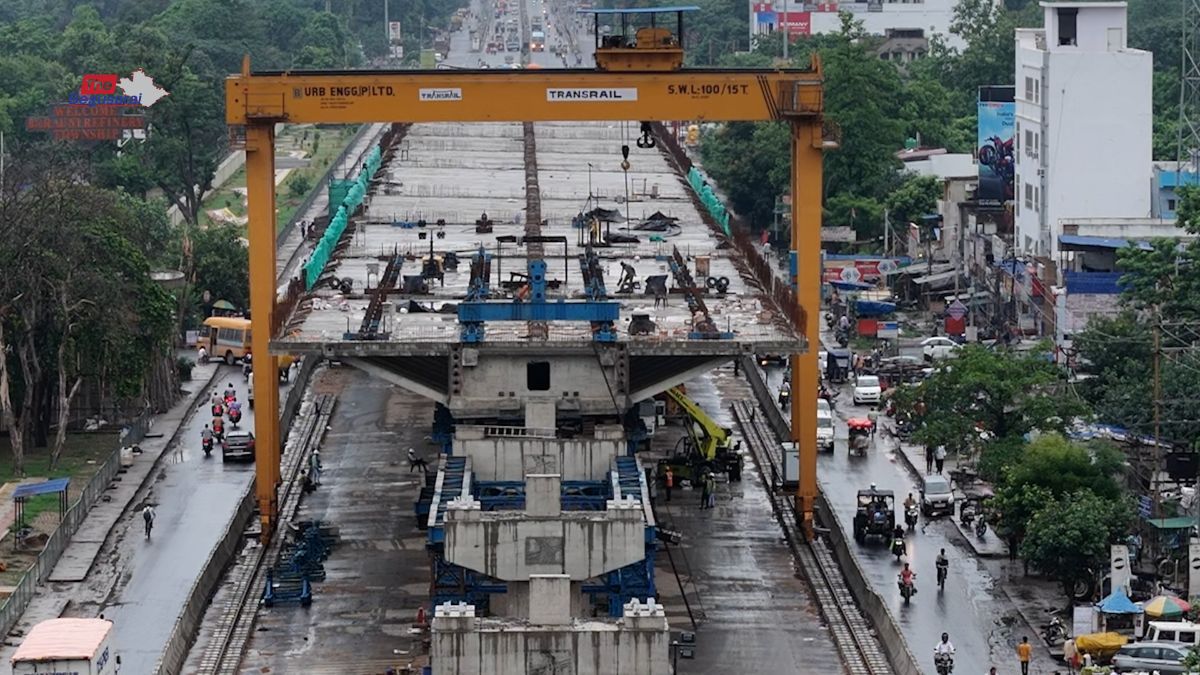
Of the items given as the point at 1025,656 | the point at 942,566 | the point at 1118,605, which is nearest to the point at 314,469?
the point at 942,566

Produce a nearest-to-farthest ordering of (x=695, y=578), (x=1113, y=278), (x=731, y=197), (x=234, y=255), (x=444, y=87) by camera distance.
Result: (x=695, y=578) < (x=444, y=87) < (x=1113, y=278) < (x=234, y=255) < (x=731, y=197)

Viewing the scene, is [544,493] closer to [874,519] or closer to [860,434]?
[874,519]

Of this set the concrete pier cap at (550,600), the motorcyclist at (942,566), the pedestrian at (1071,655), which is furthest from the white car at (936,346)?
the concrete pier cap at (550,600)

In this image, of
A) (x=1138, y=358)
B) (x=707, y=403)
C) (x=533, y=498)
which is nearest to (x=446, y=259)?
(x=707, y=403)

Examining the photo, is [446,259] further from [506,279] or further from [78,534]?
[78,534]

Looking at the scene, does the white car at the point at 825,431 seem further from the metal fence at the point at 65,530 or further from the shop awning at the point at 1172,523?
the metal fence at the point at 65,530
